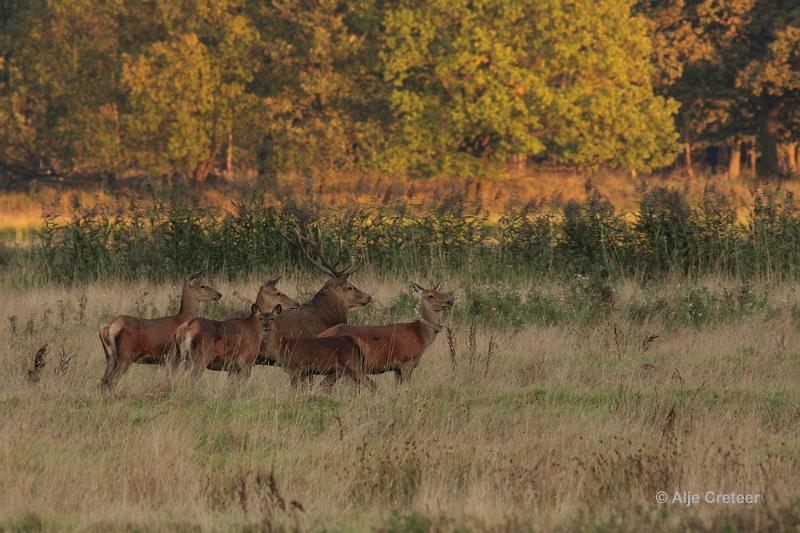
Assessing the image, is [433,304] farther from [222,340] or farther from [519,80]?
[519,80]

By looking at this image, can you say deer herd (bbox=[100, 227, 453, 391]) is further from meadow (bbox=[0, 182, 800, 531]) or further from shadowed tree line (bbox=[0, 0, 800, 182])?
shadowed tree line (bbox=[0, 0, 800, 182])

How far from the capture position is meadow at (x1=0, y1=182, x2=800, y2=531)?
26.3ft

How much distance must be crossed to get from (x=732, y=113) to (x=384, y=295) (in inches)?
1320

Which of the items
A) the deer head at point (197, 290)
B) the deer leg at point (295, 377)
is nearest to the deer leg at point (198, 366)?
the deer leg at point (295, 377)

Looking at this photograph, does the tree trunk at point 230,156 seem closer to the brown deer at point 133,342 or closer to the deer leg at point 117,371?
the brown deer at point 133,342

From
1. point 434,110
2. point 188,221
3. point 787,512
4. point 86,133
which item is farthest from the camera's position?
point 86,133

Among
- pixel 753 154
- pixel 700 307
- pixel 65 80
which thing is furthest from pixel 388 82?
pixel 700 307

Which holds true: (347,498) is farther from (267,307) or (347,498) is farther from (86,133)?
(86,133)

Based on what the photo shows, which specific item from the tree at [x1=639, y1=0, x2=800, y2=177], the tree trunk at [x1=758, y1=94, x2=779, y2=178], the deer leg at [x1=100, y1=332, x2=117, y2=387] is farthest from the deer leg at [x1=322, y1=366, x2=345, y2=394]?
the tree trunk at [x1=758, y1=94, x2=779, y2=178]

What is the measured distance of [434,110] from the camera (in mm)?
42844

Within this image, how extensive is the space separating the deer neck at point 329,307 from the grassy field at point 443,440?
861 millimetres

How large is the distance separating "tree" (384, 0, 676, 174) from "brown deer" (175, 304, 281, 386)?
30.4m

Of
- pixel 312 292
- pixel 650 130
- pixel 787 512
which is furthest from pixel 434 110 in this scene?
pixel 787 512

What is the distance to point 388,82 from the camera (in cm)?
4675
